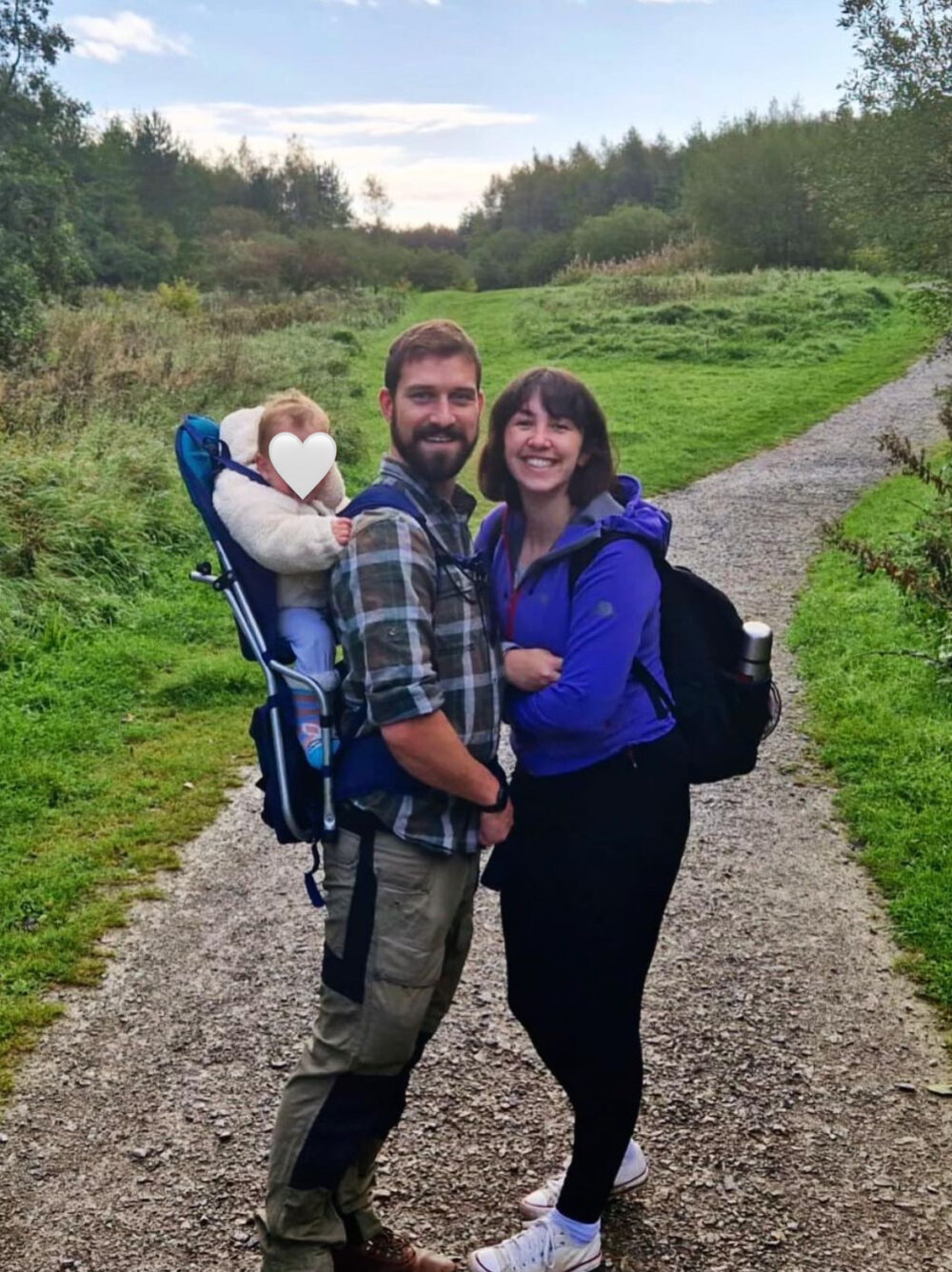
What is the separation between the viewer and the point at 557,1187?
2979mm

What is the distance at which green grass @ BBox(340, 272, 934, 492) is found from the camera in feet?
51.2

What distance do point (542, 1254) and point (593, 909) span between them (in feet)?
3.24

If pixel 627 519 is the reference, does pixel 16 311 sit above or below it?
above

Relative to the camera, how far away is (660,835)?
248 cm

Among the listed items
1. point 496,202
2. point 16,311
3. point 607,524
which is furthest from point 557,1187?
point 496,202

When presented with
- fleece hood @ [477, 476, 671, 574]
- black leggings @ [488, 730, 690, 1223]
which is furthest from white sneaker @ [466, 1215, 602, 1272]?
fleece hood @ [477, 476, 671, 574]

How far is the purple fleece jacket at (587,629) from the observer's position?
7.51ft

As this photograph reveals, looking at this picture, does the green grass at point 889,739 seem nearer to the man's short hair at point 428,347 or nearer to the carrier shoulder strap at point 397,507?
the carrier shoulder strap at point 397,507

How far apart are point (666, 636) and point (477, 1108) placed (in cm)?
178

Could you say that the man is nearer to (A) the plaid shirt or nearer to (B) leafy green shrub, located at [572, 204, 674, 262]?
(A) the plaid shirt

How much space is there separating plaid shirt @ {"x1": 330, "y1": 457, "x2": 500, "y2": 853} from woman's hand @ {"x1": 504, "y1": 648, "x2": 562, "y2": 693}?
4 cm

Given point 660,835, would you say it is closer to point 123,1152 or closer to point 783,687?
point 123,1152
